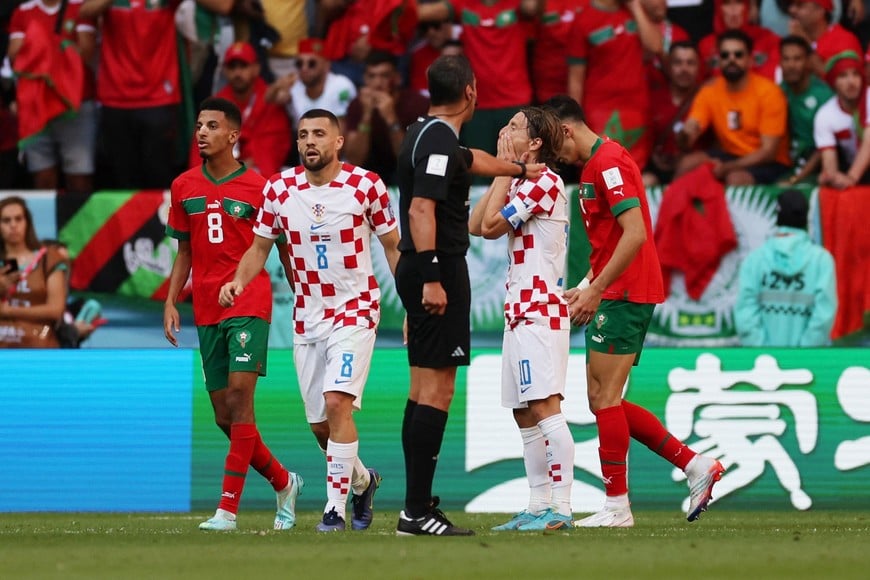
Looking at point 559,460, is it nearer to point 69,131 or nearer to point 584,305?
point 584,305

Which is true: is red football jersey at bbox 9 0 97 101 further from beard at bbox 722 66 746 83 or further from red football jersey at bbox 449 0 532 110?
beard at bbox 722 66 746 83

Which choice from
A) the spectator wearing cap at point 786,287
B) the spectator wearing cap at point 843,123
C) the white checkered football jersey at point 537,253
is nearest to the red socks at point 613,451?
the white checkered football jersey at point 537,253

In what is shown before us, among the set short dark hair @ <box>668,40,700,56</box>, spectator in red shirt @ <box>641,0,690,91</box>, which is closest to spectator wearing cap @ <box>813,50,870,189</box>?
short dark hair @ <box>668,40,700,56</box>

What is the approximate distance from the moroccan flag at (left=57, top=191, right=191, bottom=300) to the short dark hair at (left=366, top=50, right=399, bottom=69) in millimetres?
2206

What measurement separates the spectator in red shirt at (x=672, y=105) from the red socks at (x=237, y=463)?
642 cm

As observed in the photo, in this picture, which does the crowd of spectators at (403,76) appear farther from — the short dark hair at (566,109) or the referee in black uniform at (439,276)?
the referee in black uniform at (439,276)

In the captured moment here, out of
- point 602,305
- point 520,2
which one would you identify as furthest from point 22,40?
point 602,305

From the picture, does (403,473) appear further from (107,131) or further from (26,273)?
(107,131)

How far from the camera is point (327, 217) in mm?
8828

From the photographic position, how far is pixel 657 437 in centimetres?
926

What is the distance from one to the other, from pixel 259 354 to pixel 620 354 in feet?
6.77

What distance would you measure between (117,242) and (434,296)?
7.32m

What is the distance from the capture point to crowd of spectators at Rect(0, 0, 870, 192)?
1430cm

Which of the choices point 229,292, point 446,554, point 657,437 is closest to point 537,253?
point 657,437
